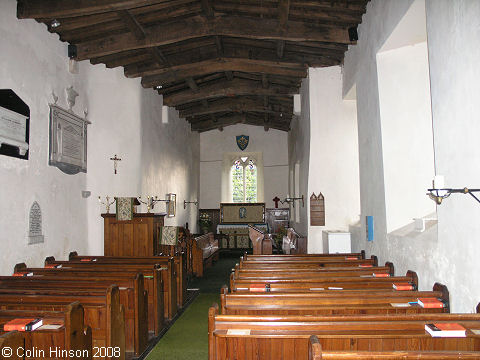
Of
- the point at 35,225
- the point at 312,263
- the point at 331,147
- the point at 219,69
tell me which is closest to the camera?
the point at 312,263

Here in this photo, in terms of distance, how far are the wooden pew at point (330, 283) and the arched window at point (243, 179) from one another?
34.3 feet

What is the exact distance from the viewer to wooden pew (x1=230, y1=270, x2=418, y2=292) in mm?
3266

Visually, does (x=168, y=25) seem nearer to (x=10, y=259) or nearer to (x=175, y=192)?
(x=10, y=259)

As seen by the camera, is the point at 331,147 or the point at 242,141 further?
the point at 242,141

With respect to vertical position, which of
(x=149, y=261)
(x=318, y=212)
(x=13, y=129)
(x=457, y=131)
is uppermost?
(x=13, y=129)

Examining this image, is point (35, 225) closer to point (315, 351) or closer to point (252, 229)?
point (252, 229)

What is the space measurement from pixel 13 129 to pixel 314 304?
3.71 metres

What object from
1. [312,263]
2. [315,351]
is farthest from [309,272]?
[315,351]

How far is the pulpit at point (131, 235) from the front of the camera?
6.04 meters

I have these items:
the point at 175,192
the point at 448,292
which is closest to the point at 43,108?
the point at 448,292

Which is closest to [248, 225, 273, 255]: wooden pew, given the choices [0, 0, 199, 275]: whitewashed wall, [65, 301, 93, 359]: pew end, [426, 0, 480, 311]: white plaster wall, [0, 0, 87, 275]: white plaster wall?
[0, 0, 199, 275]: whitewashed wall

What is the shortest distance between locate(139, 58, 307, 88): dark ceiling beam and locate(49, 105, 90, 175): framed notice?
1.90 metres

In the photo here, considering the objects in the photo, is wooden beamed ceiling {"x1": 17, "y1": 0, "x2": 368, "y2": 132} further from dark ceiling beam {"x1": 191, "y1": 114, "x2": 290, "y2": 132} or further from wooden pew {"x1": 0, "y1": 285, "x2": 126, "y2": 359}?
dark ceiling beam {"x1": 191, "y1": 114, "x2": 290, "y2": 132}

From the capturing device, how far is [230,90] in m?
9.00
